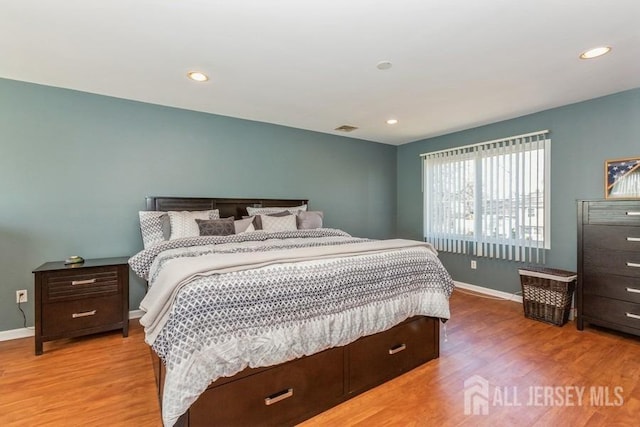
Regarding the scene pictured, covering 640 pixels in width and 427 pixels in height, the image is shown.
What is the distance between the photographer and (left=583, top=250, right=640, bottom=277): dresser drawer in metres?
2.54

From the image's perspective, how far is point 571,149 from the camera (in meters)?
3.26

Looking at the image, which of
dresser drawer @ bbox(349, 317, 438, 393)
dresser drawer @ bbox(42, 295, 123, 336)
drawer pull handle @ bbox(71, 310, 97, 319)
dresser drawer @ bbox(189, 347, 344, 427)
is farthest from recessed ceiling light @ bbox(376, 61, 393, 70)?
drawer pull handle @ bbox(71, 310, 97, 319)

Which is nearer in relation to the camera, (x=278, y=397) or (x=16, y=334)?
(x=278, y=397)

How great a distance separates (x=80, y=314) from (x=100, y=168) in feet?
4.67

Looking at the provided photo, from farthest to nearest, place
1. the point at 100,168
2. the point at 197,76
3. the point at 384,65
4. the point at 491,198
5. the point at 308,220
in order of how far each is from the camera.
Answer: the point at 491,198 → the point at 308,220 → the point at 100,168 → the point at 197,76 → the point at 384,65

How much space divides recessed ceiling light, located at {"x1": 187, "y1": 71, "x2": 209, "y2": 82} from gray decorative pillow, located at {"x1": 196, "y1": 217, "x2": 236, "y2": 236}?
4.31ft

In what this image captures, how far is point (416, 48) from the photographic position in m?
2.10

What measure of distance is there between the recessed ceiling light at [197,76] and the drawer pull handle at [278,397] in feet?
8.11

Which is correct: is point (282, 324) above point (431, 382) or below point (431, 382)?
above

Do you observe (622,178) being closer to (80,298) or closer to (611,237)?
(611,237)

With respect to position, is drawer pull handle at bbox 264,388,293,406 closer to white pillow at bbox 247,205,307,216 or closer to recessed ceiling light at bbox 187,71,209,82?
white pillow at bbox 247,205,307,216

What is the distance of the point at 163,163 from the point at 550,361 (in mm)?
4065

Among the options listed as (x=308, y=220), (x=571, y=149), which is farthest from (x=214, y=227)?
(x=571, y=149)

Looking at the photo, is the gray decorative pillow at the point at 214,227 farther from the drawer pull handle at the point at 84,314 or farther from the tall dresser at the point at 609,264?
the tall dresser at the point at 609,264
